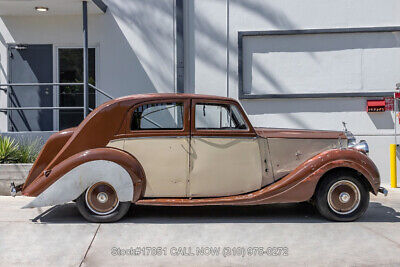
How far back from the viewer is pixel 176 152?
601 centimetres

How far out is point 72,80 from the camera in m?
11.1

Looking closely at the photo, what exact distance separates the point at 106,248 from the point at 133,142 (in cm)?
163

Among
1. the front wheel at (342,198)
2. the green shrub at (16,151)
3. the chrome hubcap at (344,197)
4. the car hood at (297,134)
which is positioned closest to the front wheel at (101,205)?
the car hood at (297,134)

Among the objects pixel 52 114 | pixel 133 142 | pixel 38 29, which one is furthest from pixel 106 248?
pixel 38 29

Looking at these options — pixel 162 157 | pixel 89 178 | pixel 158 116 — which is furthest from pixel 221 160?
pixel 89 178

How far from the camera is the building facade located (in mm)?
9883

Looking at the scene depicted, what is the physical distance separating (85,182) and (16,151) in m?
3.41

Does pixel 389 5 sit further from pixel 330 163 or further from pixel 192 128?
pixel 192 128

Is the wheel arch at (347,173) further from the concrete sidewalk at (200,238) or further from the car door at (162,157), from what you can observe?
the car door at (162,157)

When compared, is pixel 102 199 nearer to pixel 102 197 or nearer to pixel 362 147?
pixel 102 197

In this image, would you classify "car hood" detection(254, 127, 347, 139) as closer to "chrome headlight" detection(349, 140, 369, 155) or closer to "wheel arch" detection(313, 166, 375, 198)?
"chrome headlight" detection(349, 140, 369, 155)

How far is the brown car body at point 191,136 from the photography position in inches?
233

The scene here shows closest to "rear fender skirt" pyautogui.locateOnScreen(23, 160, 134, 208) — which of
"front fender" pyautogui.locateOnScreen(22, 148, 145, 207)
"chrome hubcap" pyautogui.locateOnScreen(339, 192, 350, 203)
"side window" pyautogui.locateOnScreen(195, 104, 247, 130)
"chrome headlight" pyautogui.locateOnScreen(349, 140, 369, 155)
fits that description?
"front fender" pyautogui.locateOnScreen(22, 148, 145, 207)

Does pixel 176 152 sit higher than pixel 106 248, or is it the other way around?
pixel 176 152
